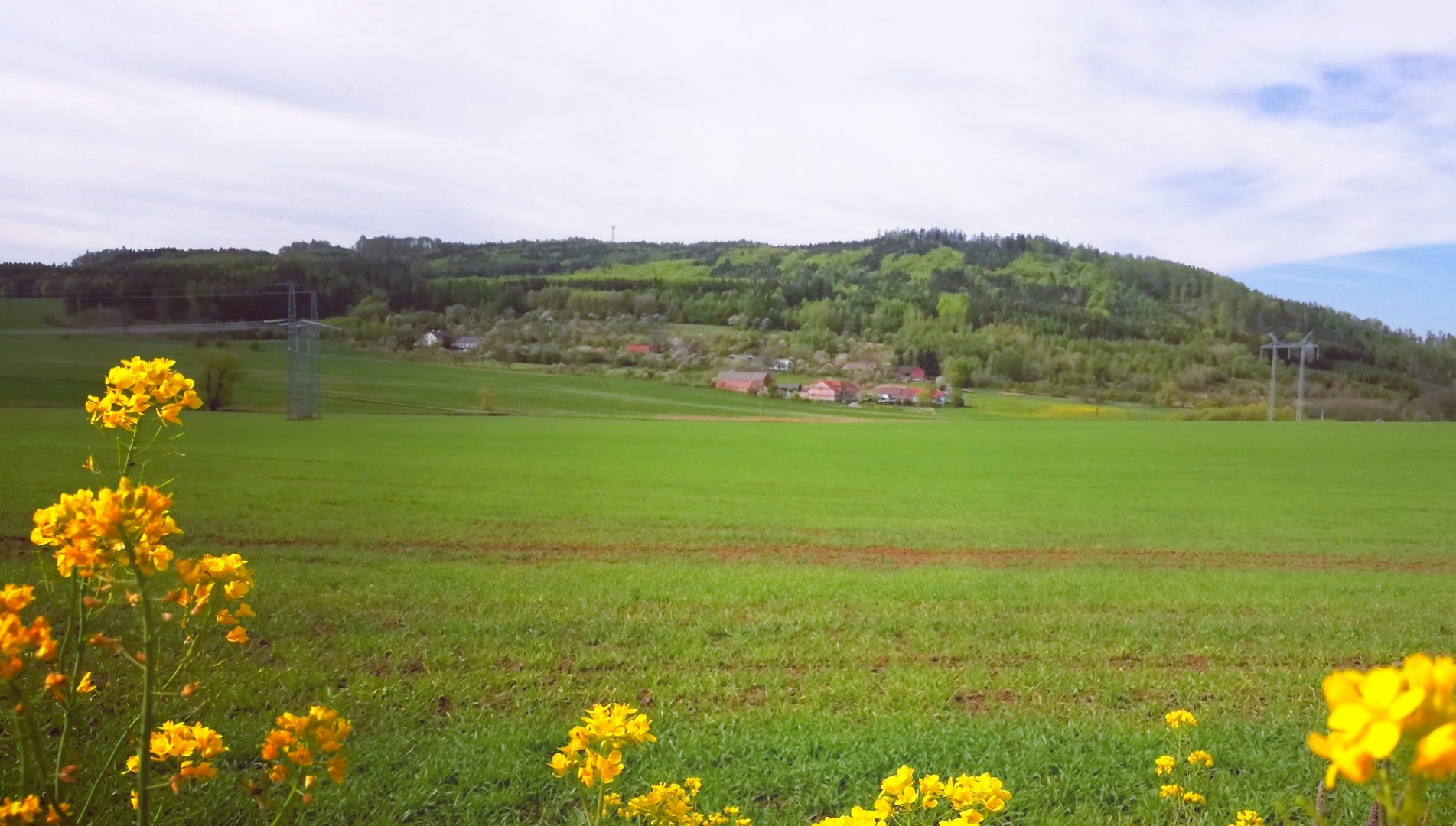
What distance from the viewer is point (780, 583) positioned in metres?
4.91

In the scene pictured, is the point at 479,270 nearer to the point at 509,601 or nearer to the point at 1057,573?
the point at 509,601

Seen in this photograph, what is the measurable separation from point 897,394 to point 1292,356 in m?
3.86


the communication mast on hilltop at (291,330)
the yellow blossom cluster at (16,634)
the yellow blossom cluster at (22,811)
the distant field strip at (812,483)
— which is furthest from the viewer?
the distant field strip at (812,483)

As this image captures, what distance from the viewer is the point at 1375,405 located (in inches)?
322

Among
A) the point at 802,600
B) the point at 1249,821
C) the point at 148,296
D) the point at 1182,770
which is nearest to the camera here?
the point at 1249,821

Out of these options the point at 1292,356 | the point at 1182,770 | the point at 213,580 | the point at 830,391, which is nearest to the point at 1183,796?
the point at 1182,770

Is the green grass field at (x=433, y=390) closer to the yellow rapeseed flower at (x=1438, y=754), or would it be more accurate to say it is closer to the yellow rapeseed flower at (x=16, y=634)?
the yellow rapeseed flower at (x=16, y=634)

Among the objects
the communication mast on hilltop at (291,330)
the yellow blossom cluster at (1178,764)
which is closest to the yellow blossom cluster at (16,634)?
the yellow blossom cluster at (1178,764)

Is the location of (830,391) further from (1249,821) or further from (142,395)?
(142,395)

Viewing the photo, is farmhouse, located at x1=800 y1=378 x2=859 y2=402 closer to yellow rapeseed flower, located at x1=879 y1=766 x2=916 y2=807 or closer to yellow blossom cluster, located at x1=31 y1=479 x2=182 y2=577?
yellow rapeseed flower, located at x1=879 y1=766 x2=916 y2=807

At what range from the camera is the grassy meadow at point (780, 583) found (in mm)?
2639

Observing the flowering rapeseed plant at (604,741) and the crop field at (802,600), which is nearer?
the flowering rapeseed plant at (604,741)

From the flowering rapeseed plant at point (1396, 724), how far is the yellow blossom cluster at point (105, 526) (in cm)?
105

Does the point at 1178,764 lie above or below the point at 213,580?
below
